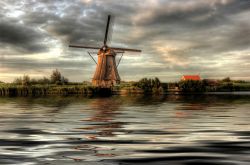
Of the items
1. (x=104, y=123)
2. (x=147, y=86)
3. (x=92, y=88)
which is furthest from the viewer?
(x=147, y=86)

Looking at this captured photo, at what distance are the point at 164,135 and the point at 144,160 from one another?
372cm

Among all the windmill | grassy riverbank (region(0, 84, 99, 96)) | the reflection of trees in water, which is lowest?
the reflection of trees in water

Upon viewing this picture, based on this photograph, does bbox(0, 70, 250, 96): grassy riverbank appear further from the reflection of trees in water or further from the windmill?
the reflection of trees in water

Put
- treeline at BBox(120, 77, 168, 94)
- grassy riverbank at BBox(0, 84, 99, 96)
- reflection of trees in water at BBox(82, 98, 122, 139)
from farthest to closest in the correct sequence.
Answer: treeline at BBox(120, 77, 168, 94) < grassy riverbank at BBox(0, 84, 99, 96) < reflection of trees in water at BBox(82, 98, 122, 139)

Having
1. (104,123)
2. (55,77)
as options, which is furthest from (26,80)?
(104,123)

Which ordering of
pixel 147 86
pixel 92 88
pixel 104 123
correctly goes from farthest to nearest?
pixel 147 86 < pixel 92 88 < pixel 104 123

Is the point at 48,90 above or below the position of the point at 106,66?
below

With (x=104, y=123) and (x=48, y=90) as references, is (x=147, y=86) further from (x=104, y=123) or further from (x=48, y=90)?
(x=104, y=123)

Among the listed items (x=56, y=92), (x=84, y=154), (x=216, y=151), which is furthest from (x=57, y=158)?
(x=56, y=92)

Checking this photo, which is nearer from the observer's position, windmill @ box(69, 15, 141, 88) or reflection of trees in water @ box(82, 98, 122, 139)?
reflection of trees in water @ box(82, 98, 122, 139)

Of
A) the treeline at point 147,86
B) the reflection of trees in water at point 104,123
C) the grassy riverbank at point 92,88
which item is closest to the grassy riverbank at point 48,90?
the grassy riverbank at point 92,88

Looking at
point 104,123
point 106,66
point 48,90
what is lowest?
point 104,123

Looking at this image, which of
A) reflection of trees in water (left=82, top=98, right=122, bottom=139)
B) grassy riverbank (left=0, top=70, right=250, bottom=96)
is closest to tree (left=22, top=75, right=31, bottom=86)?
grassy riverbank (left=0, top=70, right=250, bottom=96)

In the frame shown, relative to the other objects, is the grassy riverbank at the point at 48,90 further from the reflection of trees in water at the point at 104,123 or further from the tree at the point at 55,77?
the reflection of trees in water at the point at 104,123
